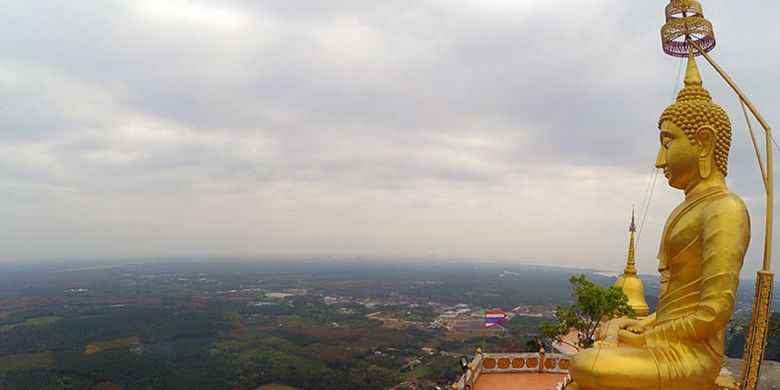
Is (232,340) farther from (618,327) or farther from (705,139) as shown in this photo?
(705,139)

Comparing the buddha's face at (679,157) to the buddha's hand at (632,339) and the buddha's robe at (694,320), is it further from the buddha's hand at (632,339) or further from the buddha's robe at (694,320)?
the buddha's hand at (632,339)

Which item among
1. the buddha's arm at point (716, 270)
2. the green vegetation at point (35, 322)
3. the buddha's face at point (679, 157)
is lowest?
the green vegetation at point (35, 322)

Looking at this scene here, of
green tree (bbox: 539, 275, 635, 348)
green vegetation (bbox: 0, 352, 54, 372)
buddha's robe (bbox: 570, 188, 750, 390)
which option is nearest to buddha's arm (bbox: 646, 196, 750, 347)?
buddha's robe (bbox: 570, 188, 750, 390)

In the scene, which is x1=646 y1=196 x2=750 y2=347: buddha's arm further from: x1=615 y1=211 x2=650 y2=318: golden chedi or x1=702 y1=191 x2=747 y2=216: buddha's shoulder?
x1=615 y1=211 x2=650 y2=318: golden chedi

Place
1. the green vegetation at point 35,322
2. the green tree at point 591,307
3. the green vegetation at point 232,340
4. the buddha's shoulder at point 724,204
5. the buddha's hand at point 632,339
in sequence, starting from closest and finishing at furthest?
the buddha's shoulder at point 724,204 < the buddha's hand at point 632,339 < the green tree at point 591,307 < the green vegetation at point 232,340 < the green vegetation at point 35,322

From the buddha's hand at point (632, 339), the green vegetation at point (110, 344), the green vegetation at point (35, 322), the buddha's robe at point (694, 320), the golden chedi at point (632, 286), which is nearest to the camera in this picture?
the buddha's robe at point (694, 320)

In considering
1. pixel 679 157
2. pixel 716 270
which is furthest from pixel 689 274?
pixel 679 157

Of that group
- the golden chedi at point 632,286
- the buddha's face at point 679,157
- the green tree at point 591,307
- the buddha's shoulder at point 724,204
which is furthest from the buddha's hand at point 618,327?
the golden chedi at point 632,286

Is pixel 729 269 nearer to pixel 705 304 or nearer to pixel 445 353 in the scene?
pixel 705 304
